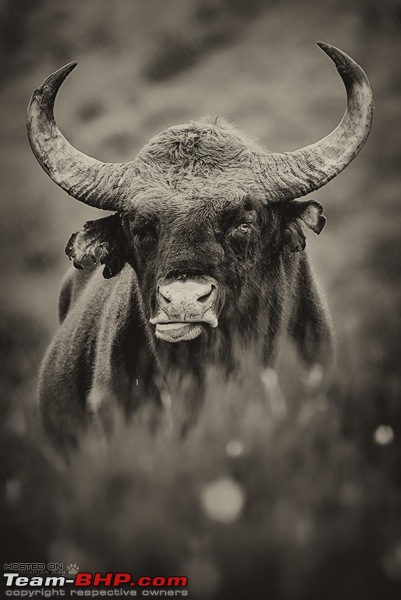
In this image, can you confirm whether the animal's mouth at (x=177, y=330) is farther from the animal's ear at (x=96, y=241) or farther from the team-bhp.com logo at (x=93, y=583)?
the team-bhp.com logo at (x=93, y=583)

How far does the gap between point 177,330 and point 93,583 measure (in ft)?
7.34

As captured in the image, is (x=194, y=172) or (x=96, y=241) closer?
(x=194, y=172)

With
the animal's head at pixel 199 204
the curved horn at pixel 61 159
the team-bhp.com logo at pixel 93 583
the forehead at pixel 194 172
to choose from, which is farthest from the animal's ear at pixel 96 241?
the team-bhp.com logo at pixel 93 583

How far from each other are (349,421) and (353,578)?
106 cm

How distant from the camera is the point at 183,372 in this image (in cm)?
602

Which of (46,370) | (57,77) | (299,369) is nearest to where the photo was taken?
(57,77)

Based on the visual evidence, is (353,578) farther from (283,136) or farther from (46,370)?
(283,136)

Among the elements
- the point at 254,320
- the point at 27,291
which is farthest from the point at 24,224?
the point at 254,320

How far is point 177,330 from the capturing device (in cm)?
506

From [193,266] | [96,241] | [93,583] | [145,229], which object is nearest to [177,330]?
[193,266]

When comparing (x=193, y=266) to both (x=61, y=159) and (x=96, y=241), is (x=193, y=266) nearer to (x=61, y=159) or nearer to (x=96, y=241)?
(x=96, y=241)

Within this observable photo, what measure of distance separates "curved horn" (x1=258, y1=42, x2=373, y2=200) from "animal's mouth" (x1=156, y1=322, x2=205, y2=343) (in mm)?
1081

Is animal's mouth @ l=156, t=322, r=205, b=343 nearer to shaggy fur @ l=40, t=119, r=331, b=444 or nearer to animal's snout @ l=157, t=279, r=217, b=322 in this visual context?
animal's snout @ l=157, t=279, r=217, b=322

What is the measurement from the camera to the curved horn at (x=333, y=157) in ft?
18.6
